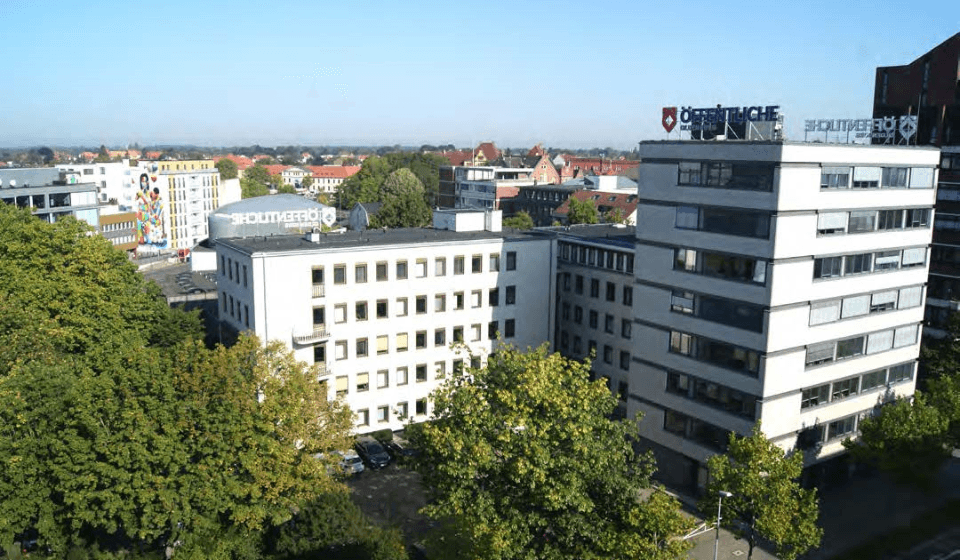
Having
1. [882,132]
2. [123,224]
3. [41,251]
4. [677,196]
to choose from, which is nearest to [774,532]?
[677,196]

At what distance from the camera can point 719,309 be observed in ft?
166

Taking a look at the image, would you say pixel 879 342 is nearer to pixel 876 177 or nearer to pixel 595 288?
pixel 876 177

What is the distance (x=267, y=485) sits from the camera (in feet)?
128

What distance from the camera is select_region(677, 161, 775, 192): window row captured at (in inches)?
1869

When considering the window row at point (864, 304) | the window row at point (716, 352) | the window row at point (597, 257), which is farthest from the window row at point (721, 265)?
the window row at point (597, 257)

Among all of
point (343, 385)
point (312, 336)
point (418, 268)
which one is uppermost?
point (418, 268)

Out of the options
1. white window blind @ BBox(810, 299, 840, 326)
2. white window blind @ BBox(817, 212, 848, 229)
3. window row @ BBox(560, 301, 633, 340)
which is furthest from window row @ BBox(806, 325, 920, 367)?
window row @ BBox(560, 301, 633, 340)

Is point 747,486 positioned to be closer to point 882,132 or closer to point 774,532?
point 774,532

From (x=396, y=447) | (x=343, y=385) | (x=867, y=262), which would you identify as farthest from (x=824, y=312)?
(x=343, y=385)

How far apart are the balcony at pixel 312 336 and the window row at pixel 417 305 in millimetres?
513

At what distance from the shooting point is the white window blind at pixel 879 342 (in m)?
54.3

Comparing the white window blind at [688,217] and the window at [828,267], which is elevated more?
the white window blind at [688,217]

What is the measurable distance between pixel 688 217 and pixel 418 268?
910 inches

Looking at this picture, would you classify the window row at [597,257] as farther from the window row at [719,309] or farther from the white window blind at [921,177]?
the white window blind at [921,177]
